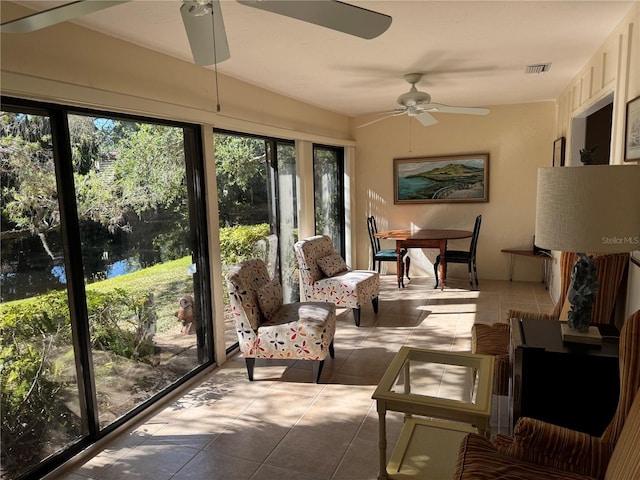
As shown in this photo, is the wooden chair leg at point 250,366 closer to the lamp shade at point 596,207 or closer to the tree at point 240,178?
the tree at point 240,178

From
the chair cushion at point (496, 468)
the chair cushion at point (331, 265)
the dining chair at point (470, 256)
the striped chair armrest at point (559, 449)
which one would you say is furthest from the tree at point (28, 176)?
the dining chair at point (470, 256)

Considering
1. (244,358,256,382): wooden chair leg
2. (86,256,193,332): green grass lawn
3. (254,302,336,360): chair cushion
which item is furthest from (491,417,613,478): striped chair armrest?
(86,256,193,332): green grass lawn

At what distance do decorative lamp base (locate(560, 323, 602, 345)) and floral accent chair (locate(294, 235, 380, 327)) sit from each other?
2438mm

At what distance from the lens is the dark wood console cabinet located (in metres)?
1.97

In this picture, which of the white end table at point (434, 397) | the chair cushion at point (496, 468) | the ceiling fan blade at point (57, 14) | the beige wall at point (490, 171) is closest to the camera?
the ceiling fan blade at point (57, 14)

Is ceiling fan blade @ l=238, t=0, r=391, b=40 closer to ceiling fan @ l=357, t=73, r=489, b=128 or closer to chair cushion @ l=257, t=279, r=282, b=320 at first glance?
chair cushion @ l=257, t=279, r=282, b=320

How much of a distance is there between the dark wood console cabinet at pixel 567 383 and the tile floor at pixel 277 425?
0.70m

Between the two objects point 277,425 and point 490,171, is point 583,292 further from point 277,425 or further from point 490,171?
point 490,171

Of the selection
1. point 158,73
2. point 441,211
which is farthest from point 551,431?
point 441,211

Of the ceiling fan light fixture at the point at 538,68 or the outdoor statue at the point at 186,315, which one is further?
the ceiling fan light fixture at the point at 538,68

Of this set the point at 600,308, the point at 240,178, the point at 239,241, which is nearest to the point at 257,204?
the point at 240,178

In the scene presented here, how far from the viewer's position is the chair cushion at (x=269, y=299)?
11.5ft

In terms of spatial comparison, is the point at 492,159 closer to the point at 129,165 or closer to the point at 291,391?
the point at 291,391

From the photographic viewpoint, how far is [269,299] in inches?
141
